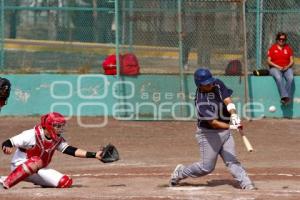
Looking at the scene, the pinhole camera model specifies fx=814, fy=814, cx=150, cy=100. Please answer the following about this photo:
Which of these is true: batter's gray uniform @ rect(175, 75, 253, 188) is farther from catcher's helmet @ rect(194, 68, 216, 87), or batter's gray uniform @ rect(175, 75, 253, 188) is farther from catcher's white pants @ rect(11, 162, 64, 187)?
catcher's white pants @ rect(11, 162, 64, 187)

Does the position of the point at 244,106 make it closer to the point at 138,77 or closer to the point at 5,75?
the point at 138,77

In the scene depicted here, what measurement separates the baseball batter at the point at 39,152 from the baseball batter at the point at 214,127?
1.38 m

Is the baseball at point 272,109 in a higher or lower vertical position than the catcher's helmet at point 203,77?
lower

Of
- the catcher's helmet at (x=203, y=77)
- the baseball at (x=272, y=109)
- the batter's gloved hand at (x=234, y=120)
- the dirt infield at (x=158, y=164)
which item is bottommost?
the dirt infield at (x=158, y=164)

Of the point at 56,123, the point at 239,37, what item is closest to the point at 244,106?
the point at 239,37

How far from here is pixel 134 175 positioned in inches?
476

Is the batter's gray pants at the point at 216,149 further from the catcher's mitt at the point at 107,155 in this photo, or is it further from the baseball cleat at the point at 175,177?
the catcher's mitt at the point at 107,155

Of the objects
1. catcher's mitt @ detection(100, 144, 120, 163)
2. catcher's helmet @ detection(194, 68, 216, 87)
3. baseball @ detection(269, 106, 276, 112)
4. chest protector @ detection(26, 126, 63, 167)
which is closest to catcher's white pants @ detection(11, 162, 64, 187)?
chest protector @ detection(26, 126, 63, 167)

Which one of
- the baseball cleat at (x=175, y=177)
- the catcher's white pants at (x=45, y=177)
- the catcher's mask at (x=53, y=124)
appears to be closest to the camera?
the catcher's mask at (x=53, y=124)

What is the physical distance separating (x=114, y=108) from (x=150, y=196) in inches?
326

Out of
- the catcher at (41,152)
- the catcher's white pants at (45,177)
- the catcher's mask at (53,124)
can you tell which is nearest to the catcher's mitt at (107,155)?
the catcher at (41,152)

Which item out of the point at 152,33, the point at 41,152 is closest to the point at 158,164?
the point at 41,152

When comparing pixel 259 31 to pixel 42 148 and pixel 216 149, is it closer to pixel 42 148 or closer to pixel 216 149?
pixel 216 149

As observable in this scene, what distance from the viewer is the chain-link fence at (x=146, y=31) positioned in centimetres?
1789
